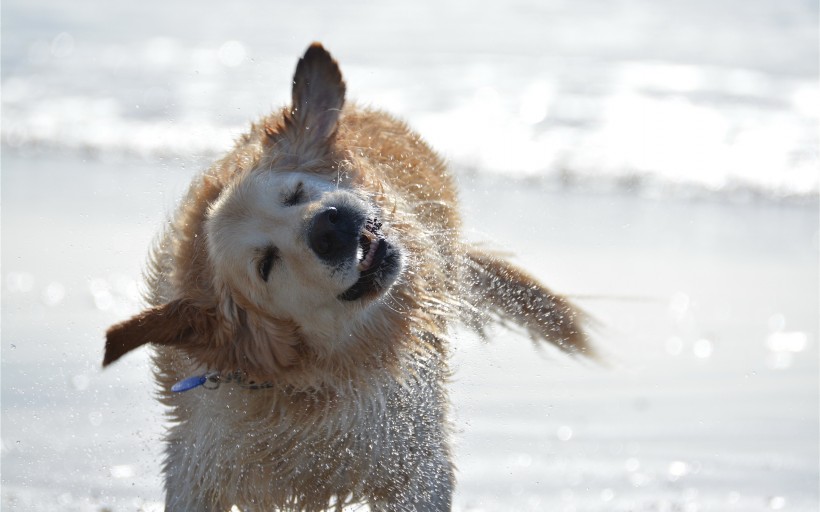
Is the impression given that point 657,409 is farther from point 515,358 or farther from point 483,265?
point 483,265

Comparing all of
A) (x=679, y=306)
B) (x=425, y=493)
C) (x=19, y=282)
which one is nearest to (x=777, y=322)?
(x=679, y=306)

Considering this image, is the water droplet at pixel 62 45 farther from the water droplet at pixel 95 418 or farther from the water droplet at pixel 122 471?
the water droplet at pixel 122 471

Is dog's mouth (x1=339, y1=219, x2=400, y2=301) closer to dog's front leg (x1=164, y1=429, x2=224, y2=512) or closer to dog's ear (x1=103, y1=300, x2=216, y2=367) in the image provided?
dog's ear (x1=103, y1=300, x2=216, y2=367)

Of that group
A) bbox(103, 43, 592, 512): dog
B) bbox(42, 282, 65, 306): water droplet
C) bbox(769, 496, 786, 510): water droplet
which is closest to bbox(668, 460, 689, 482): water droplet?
bbox(769, 496, 786, 510): water droplet

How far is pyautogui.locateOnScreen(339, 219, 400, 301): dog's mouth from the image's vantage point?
3.38 m

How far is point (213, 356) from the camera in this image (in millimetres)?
3504

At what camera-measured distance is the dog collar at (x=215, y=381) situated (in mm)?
3460

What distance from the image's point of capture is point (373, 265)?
11.2 feet

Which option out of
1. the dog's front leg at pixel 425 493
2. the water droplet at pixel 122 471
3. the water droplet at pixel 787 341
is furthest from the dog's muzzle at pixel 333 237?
the water droplet at pixel 787 341

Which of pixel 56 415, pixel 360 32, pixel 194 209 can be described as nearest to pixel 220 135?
pixel 360 32

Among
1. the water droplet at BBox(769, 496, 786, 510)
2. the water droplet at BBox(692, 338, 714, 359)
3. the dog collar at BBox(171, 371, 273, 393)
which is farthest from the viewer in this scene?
the water droplet at BBox(692, 338, 714, 359)

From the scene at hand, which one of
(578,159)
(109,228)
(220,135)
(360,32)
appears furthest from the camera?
(360,32)

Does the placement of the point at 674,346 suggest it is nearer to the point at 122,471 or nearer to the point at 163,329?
the point at 122,471

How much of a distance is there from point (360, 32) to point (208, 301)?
902 cm
